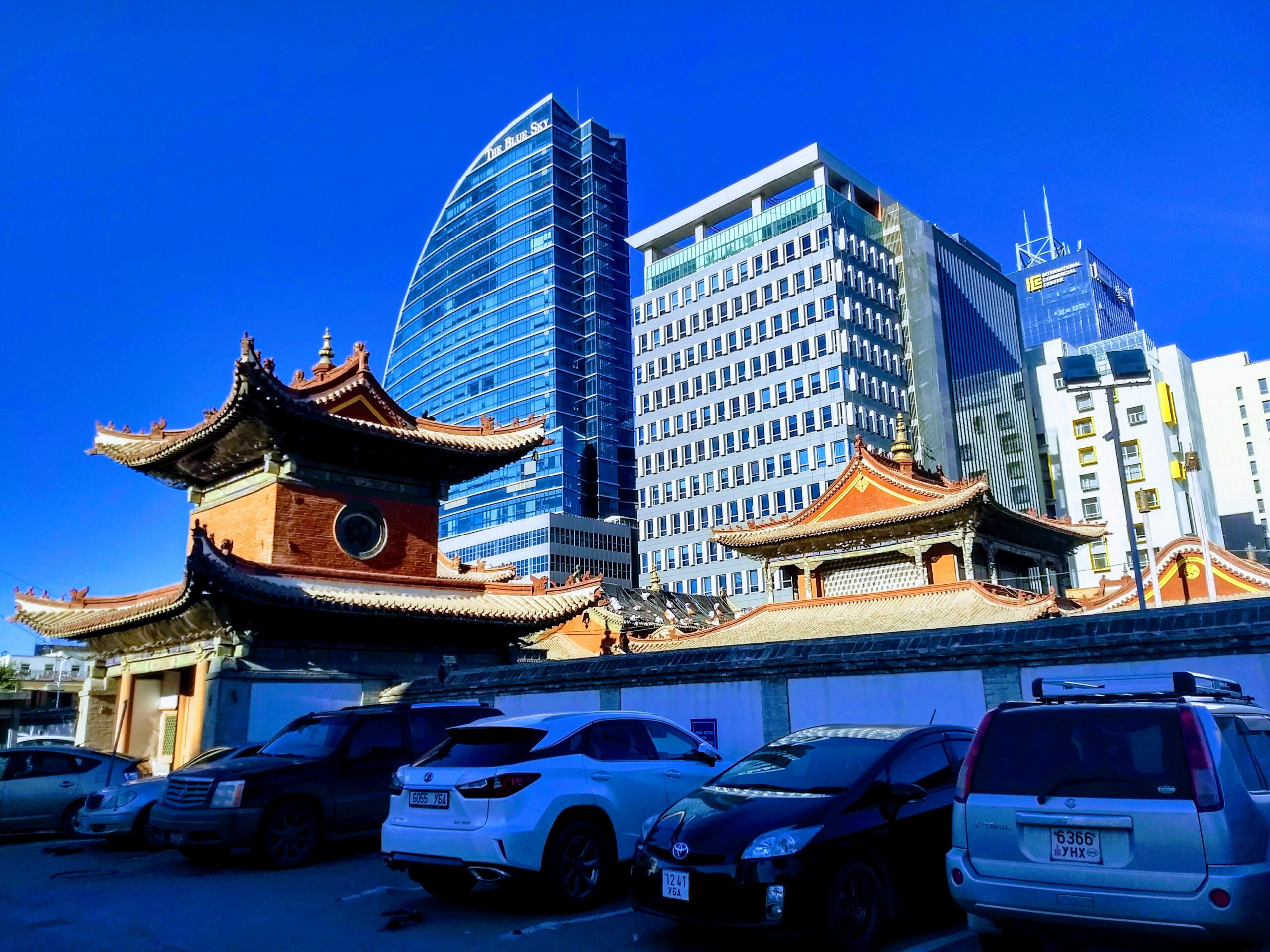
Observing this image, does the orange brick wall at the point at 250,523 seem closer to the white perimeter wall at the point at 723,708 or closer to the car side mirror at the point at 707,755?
the white perimeter wall at the point at 723,708

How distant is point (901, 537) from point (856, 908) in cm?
2725

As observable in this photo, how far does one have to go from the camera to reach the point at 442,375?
114 metres

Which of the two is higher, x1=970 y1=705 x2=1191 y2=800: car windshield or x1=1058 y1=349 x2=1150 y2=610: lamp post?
x1=1058 y1=349 x2=1150 y2=610: lamp post

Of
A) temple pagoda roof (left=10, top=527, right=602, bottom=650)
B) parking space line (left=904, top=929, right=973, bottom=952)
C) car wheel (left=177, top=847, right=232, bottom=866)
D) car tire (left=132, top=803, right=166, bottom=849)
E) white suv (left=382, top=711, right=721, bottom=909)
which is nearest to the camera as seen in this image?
parking space line (left=904, top=929, right=973, bottom=952)

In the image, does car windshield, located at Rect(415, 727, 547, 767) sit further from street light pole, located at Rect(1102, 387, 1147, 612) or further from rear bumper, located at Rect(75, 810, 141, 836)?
street light pole, located at Rect(1102, 387, 1147, 612)

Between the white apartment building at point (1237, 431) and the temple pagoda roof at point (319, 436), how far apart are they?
69657 mm

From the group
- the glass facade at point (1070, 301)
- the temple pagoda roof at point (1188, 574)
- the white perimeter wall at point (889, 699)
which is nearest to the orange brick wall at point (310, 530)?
the white perimeter wall at point (889, 699)

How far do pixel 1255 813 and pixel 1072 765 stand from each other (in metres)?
0.93

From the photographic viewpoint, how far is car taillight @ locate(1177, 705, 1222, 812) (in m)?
5.05

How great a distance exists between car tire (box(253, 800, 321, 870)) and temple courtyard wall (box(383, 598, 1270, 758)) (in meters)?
5.14

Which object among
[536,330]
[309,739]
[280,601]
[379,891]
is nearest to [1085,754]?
[379,891]

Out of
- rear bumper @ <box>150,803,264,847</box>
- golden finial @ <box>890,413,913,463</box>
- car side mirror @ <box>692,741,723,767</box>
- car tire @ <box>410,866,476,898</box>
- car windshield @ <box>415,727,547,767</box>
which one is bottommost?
car tire @ <box>410,866,476,898</box>

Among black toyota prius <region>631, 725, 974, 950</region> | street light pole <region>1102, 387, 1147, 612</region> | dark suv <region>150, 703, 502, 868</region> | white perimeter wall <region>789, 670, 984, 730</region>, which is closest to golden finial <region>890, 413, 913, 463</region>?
street light pole <region>1102, 387, 1147, 612</region>

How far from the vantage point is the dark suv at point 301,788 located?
1009 cm
